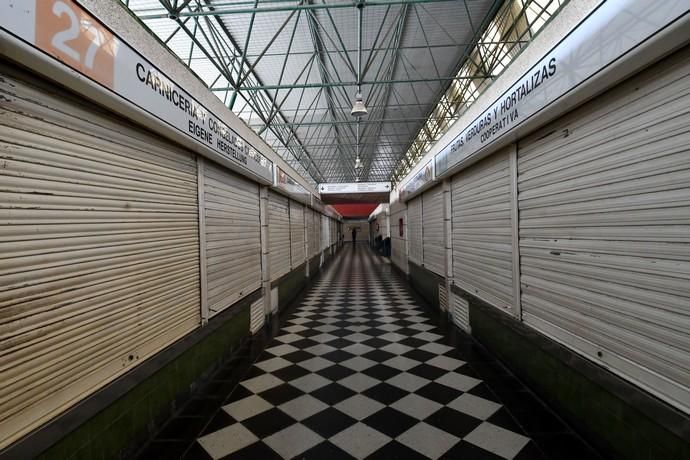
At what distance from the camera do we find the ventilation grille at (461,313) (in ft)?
13.9

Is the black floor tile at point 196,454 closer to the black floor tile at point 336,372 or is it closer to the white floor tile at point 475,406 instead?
the black floor tile at point 336,372

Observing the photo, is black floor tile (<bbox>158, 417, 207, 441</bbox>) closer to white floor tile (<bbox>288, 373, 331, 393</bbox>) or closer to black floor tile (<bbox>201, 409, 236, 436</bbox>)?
black floor tile (<bbox>201, 409, 236, 436</bbox>)

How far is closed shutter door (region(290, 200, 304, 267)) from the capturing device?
7.41m

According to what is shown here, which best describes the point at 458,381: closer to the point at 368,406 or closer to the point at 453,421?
the point at 453,421

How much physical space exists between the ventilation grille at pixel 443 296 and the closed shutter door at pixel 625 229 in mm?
2570

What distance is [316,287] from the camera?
836 cm

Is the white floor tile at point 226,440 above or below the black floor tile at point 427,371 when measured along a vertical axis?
above

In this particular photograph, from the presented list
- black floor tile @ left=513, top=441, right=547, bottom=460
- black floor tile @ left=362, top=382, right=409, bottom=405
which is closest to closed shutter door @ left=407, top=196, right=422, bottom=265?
black floor tile @ left=362, top=382, right=409, bottom=405

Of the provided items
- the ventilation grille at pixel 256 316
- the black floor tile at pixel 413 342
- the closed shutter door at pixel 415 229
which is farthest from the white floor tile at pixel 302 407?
the closed shutter door at pixel 415 229

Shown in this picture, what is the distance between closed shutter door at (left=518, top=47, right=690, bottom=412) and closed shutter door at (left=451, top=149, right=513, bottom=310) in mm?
615

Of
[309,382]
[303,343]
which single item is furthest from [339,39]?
[309,382]

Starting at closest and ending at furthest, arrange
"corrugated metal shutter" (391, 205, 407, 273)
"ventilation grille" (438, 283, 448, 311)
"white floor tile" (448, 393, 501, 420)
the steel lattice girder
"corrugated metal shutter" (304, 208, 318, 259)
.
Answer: "white floor tile" (448, 393, 501, 420)
"ventilation grille" (438, 283, 448, 311)
the steel lattice girder
"corrugated metal shutter" (391, 205, 407, 273)
"corrugated metal shutter" (304, 208, 318, 259)

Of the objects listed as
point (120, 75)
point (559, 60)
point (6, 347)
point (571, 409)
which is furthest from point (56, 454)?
point (559, 60)

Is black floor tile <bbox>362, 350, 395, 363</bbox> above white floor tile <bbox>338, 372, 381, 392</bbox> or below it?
below
